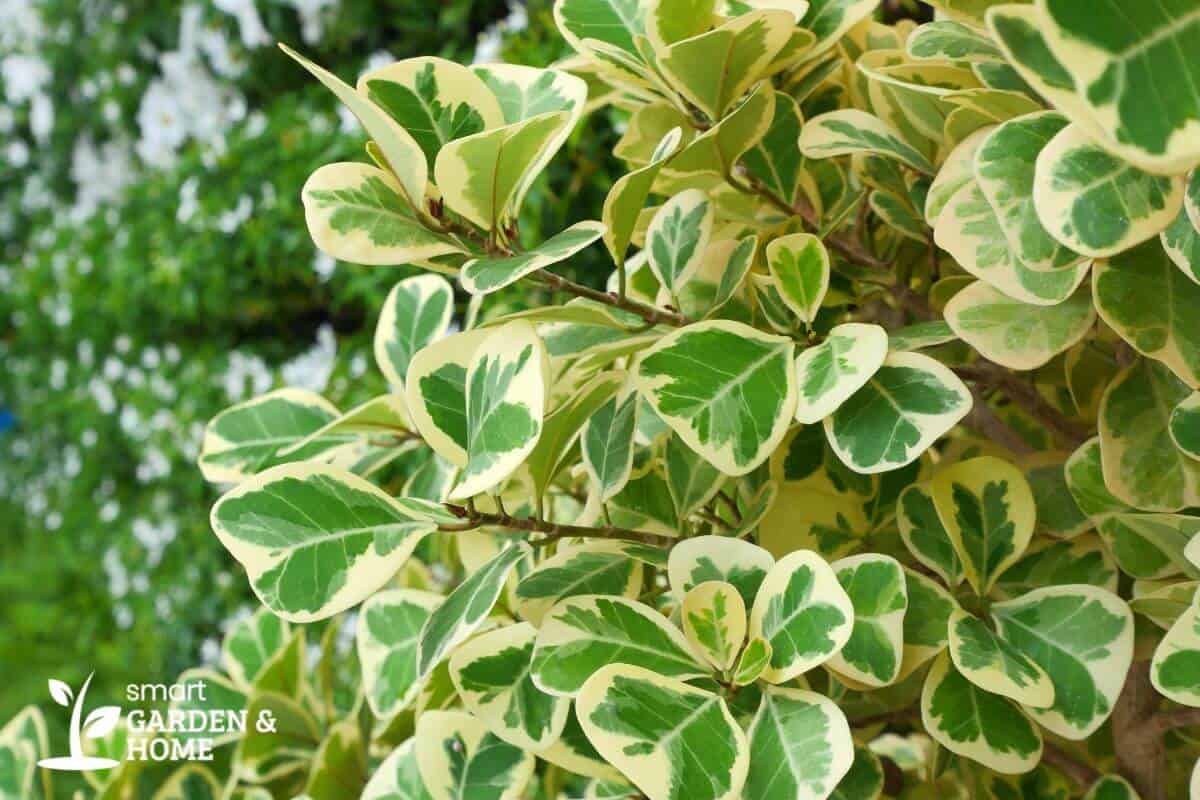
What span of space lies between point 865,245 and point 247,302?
1571 mm

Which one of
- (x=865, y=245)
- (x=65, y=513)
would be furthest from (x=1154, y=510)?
(x=65, y=513)

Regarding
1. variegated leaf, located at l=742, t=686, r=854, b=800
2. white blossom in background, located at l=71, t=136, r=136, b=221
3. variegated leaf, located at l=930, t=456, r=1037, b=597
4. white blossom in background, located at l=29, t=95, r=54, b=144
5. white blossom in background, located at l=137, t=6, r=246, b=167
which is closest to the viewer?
variegated leaf, located at l=742, t=686, r=854, b=800

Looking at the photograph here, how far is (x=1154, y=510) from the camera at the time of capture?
1.35ft

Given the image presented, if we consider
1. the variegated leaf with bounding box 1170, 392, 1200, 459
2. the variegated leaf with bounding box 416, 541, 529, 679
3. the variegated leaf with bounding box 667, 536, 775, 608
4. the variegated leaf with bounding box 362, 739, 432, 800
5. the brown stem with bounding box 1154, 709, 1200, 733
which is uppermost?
the variegated leaf with bounding box 416, 541, 529, 679

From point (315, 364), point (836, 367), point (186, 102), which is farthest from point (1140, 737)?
point (186, 102)

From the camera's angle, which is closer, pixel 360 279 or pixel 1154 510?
pixel 1154 510

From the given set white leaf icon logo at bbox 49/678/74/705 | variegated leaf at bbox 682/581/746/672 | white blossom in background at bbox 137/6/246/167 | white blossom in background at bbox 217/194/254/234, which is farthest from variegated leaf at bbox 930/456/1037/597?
white blossom in background at bbox 137/6/246/167

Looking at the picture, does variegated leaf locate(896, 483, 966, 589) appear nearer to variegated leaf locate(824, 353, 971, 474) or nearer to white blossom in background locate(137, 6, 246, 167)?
variegated leaf locate(824, 353, 971, 474)

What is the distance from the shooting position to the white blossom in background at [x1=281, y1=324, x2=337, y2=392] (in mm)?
1830

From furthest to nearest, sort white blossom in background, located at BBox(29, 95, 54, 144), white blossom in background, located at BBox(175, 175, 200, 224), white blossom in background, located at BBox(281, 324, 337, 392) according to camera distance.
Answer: white blossom in background, located at BBox(29, 95, 54, 144), white blossom in background, located at BBox(175, 175, 200, 224), white blossom in background, located at BBox(281, 324, 337, 392)

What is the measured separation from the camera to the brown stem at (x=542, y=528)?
403 millimetres

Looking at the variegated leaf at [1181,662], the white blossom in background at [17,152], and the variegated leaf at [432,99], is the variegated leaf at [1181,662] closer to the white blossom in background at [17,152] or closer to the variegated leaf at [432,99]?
the variegated leaf at [432,99]

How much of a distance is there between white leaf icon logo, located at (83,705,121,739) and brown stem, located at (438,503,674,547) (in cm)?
40

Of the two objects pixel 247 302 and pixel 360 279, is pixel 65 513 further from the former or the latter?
pixel 360 279
